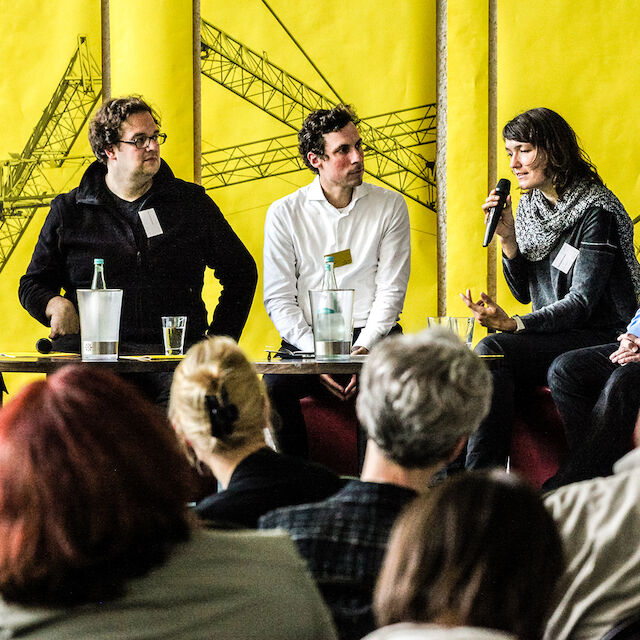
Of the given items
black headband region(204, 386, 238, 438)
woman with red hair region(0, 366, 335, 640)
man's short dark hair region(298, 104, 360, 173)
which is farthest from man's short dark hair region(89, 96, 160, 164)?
woman with red hair region(0, 366, 335, 640)

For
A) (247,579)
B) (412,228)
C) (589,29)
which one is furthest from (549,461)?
(247,579)

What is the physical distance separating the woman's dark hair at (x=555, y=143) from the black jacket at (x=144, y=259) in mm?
1173

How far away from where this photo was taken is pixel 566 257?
11.6 ft

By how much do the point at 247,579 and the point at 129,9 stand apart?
4.11 meters

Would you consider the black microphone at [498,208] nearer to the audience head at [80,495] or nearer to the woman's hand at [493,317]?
the woman's hand at [493,317]

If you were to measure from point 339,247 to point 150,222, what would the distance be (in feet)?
2.49

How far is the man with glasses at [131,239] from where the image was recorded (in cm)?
359

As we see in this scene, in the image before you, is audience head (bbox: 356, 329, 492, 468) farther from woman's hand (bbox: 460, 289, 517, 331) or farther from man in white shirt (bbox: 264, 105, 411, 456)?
man in white shirt (bbox: 264, 105, 411, 456)

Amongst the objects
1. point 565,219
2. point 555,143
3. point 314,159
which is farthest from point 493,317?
point 314,159

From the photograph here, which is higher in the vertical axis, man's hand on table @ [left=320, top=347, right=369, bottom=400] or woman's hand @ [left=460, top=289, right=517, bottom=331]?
woman's hand @ [left=460, top=289, right=517, bottom=331]

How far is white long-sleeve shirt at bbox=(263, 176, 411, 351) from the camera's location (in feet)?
12.4

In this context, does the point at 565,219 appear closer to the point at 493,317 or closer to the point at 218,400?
the point at 493,317

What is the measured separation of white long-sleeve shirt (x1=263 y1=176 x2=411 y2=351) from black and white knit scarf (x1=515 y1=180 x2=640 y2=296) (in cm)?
49

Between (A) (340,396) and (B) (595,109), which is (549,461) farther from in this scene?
(B) (595,109)
